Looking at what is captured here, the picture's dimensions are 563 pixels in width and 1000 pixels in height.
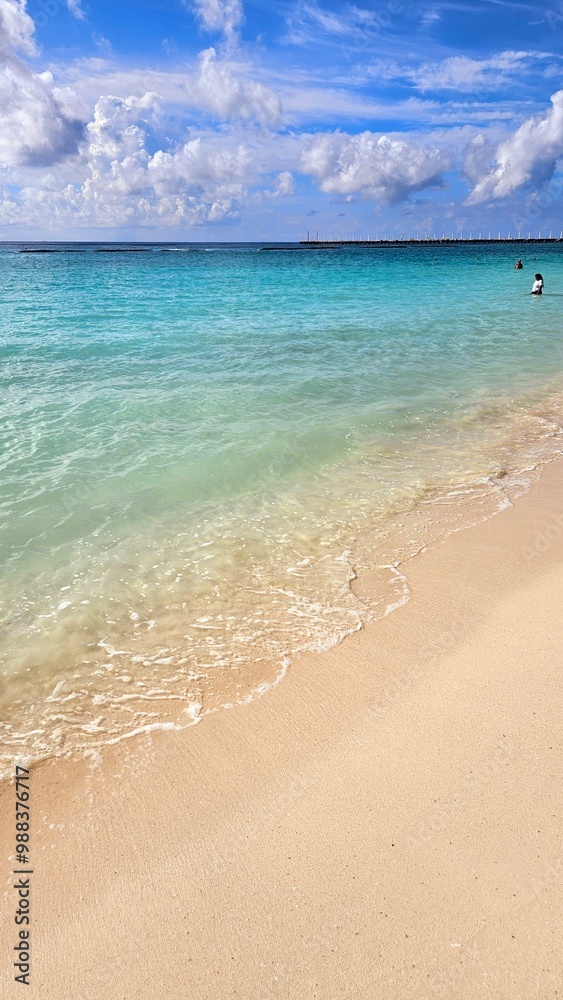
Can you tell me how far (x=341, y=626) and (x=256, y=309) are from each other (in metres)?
24.6

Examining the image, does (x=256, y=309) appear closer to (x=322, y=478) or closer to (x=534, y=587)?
(x=322, y=478)

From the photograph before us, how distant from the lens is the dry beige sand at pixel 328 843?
8.64 ft

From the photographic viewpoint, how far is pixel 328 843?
10.5 feet

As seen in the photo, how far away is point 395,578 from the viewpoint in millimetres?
5906

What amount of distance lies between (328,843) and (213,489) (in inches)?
217

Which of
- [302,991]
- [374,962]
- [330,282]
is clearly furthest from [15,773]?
[330,282]

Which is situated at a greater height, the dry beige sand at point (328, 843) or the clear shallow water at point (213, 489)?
the clear shallow water at point (213, 489)

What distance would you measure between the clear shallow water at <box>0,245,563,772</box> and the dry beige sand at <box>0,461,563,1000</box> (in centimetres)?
57

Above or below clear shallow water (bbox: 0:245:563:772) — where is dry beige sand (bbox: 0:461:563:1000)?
below

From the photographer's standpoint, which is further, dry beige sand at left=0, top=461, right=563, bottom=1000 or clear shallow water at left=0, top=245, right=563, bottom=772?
clear shallow water at left=0, top=245, right=563, bottom=772

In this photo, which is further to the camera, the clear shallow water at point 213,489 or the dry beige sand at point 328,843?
the clear shallow water at point 213,489

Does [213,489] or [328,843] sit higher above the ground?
[213,489]

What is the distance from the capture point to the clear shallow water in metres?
4.83

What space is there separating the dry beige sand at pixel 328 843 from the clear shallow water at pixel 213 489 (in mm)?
565
